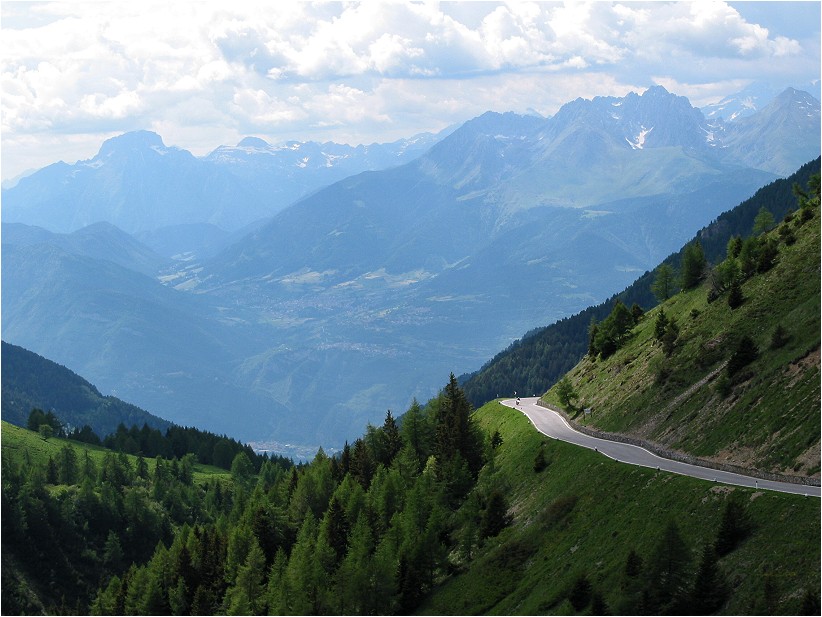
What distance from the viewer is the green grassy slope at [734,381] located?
80812mm

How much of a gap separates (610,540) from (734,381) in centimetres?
2612

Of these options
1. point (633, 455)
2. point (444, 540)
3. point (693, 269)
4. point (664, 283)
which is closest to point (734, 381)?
point (633, 455)

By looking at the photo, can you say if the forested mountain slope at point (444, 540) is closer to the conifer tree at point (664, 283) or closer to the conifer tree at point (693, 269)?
the conifer tree at point (693, 269)

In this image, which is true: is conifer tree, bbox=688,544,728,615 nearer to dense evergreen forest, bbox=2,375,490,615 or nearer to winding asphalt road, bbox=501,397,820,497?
winding asphalt road, bbox=501,397,820,497

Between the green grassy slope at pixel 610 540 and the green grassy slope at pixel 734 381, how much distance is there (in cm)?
697

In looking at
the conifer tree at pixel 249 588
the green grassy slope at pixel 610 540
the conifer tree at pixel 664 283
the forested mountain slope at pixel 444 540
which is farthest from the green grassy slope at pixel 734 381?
the conifer tree at pixel 249 588

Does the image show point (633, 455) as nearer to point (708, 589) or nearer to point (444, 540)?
point (444, 540)

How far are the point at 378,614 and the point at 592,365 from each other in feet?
206

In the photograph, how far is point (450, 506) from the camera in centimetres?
11181

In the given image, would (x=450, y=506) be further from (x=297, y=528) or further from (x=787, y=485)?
(x=787, y=485)

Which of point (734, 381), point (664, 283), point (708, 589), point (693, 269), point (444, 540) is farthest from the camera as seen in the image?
point (664, 283)

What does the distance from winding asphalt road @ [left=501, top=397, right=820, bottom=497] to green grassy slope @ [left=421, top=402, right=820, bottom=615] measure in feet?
5.05

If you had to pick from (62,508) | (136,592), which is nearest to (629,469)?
(136,592)

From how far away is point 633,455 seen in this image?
95062 mm
